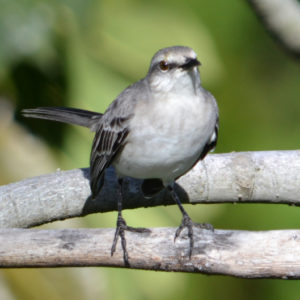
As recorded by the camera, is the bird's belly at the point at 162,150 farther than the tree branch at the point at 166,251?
Yes

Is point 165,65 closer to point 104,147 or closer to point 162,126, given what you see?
point 162,126

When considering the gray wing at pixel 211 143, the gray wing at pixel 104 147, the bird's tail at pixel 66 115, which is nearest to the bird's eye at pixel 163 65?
the gray wing at pixel 104 147

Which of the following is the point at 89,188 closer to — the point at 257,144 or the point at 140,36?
the point at 140,36

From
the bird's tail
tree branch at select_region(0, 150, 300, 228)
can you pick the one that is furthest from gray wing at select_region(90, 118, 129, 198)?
the bird's tail

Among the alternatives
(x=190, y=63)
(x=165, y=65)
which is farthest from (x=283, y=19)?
(x=165, y=65)

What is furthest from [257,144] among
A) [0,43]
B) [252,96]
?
[0,43]

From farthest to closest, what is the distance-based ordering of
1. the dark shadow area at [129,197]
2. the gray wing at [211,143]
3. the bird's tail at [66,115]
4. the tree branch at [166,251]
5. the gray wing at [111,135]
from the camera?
1. the bird's tail at [66,115]
2. the dark shadow area at [129,197]
3. the gray wing at [211,143]
4. the gray wing at [111,135]
5. the tree branch at [166,251]

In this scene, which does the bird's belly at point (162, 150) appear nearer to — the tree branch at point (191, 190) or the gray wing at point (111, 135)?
the gray wing at point (111, 135)
